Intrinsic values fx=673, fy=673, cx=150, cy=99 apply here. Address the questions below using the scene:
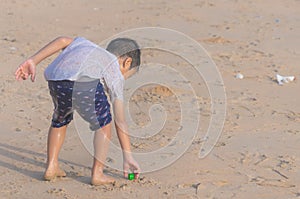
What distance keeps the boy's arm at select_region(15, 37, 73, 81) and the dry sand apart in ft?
2.51

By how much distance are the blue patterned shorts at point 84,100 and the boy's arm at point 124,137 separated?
104 mm

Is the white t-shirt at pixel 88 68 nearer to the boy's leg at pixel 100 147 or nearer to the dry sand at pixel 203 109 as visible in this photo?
the boy's leg at pixel 100 147

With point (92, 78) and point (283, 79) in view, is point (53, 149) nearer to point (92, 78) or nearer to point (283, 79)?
point (92, 78)

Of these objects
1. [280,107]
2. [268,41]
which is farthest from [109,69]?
[268,41]

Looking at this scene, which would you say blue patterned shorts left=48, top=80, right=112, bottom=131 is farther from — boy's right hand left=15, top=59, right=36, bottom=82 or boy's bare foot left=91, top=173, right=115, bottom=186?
boy's bare foot left=91, top=173, right=115, bottom=186

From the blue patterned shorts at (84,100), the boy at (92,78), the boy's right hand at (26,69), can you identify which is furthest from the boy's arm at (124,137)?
the boy's right hand at (26,69)

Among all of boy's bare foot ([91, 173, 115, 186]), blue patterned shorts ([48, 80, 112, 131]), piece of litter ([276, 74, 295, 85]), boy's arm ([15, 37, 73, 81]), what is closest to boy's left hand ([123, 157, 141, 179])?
boy's bare foot ([91, 173, 115, 186])

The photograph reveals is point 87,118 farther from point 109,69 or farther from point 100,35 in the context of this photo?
point 100,35

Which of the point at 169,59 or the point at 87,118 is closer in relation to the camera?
the point at 87,118

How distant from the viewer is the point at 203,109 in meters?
6.11

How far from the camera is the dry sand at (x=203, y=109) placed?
443cm

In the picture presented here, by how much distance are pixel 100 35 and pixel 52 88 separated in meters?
5.47

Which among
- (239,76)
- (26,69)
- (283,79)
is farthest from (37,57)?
(283,79)

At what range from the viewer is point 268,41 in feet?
30.3
